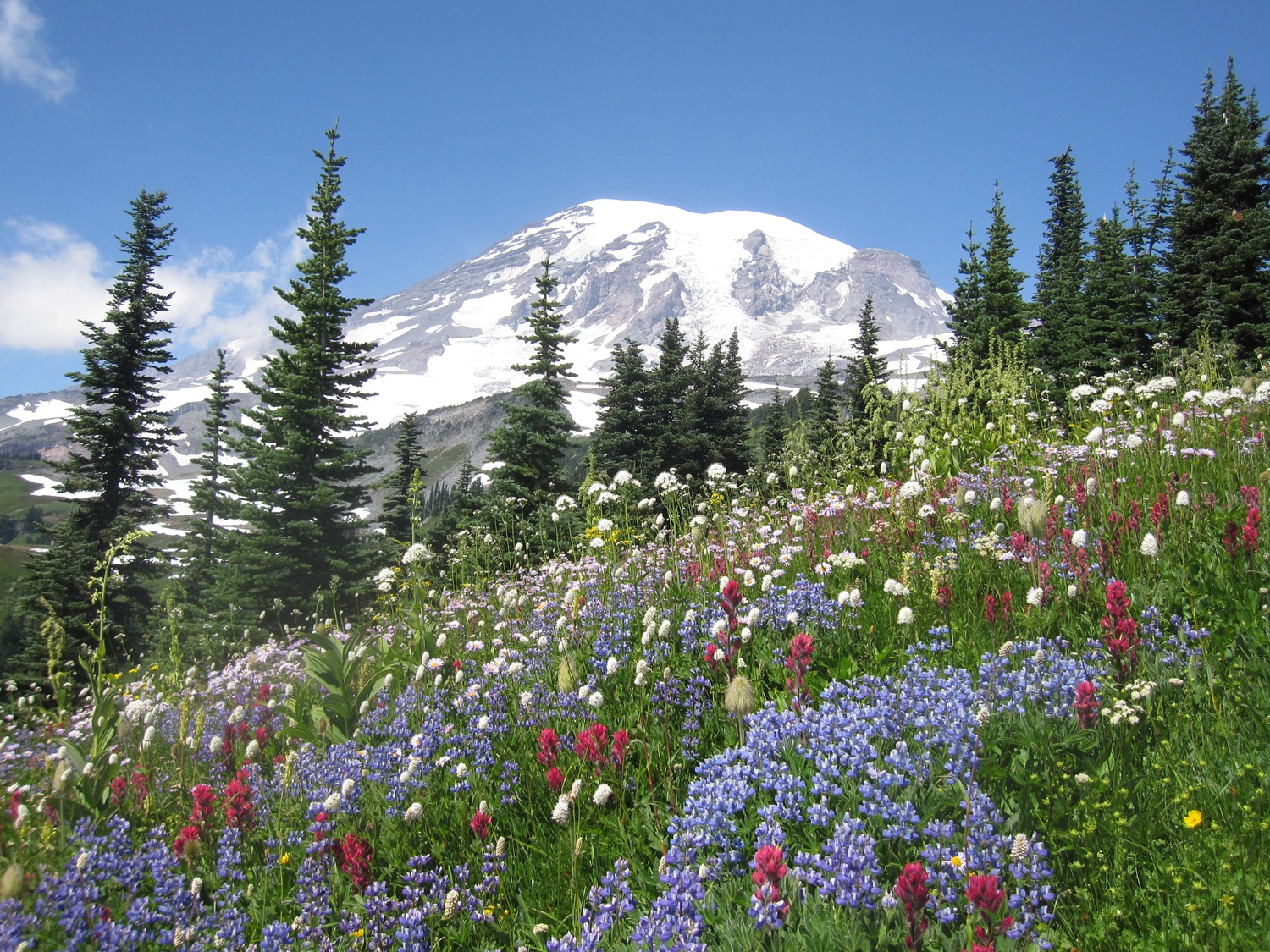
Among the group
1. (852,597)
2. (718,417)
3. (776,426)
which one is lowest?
(852,597)

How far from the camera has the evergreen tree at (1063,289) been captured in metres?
35.4

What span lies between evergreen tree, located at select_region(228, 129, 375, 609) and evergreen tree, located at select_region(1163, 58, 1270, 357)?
39036 mm

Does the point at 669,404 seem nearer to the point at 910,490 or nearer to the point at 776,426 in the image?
the point at 776,426

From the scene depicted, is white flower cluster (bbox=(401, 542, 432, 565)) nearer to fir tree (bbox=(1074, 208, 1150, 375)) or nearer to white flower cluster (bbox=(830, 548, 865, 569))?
white flower cluster (bbox=(830, 548, 865, 569))

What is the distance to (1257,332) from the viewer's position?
102 ft

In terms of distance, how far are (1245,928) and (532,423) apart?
2365 centimetres

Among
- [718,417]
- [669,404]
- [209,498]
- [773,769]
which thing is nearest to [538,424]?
[669,404]

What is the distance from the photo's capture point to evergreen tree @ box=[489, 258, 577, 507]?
78.9 feet

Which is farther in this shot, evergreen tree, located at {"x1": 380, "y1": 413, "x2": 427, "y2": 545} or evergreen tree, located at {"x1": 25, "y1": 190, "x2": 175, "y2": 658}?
evergreen tree, located at {"x1": 380, "y1": 413, "x2": 427, "y2": 545}

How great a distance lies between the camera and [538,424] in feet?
80.9

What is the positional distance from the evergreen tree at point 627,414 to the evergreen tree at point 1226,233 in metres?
26.5

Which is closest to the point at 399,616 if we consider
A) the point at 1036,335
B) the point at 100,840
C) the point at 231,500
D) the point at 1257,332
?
the point at 100,840

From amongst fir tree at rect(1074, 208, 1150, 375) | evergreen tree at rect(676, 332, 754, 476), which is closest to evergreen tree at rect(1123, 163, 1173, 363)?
fir tree at rect(1074, 208, 1150, 375)

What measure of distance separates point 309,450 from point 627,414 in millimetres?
14696
